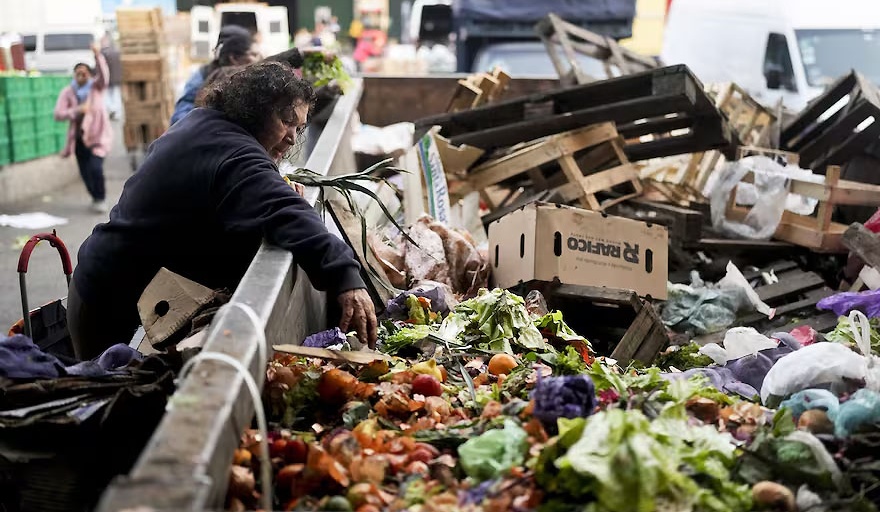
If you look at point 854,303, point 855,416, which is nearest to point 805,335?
point 854,303

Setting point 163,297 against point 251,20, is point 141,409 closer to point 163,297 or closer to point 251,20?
point 163,297

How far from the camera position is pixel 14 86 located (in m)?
14.0

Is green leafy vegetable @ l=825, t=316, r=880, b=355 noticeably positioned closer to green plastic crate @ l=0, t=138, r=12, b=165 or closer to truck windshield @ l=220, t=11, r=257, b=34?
green plastic crate @ l=0, t=138, r=12, b=165

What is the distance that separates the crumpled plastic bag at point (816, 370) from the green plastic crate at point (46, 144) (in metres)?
13.2

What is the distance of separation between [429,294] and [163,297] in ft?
5.40

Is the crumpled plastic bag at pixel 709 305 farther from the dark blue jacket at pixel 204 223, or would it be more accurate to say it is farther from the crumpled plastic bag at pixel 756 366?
the dark blue jacket at pixel 204 223

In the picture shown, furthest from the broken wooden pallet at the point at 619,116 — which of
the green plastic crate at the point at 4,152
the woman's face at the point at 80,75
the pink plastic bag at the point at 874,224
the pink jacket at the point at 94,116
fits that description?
the green plastic crate at the point at 4,152

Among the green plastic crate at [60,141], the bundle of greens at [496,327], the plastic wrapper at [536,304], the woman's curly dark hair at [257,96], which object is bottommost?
the green plastic crate at [60,141]

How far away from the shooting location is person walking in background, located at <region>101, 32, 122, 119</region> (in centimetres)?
2173

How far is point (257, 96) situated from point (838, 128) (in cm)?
610

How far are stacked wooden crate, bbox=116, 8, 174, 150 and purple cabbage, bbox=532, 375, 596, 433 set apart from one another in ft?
46.5

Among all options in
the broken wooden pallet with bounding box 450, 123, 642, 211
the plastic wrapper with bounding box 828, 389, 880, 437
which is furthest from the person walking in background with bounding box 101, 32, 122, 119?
the plastic wrapper with bounding box 828, 389, 880, 437

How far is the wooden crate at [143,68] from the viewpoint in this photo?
52.7 feet

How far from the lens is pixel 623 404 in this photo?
3.29 metres
